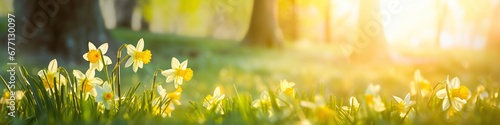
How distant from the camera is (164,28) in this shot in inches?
1067

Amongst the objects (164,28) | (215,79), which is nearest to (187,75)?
(215,79)

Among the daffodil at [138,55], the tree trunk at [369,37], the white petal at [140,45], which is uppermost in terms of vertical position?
the tree trunk at [369,37]

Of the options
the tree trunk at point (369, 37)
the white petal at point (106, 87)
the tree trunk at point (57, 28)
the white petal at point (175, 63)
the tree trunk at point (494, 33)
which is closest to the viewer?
the white petal at point (106, 87)

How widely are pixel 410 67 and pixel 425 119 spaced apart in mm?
6821

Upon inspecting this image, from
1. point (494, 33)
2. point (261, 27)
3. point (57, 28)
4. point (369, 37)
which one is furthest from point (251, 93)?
point (494, 33)

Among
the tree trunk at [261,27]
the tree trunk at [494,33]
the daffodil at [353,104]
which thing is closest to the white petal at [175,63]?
the daffodil at [353,104]

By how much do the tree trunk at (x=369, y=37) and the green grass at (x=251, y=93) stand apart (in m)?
0.28

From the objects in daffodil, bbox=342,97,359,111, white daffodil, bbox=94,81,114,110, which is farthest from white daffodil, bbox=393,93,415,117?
white daffodil, bbox=94,81,114,110

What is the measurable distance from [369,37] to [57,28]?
6.19m

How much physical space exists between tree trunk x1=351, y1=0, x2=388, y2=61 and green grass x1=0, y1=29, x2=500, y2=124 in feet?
0.93

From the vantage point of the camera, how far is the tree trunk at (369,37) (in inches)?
315

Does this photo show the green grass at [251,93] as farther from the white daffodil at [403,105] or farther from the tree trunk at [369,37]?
the tree trunk at [369,37]

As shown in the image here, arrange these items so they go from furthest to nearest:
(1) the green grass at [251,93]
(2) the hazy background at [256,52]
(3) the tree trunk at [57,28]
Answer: (3) the tree trunk at [57,28] < (2) the hazy background at [256,52] < (1) the green grass at [251,93]

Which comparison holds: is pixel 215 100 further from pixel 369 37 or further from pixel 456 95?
pixel 369 37
